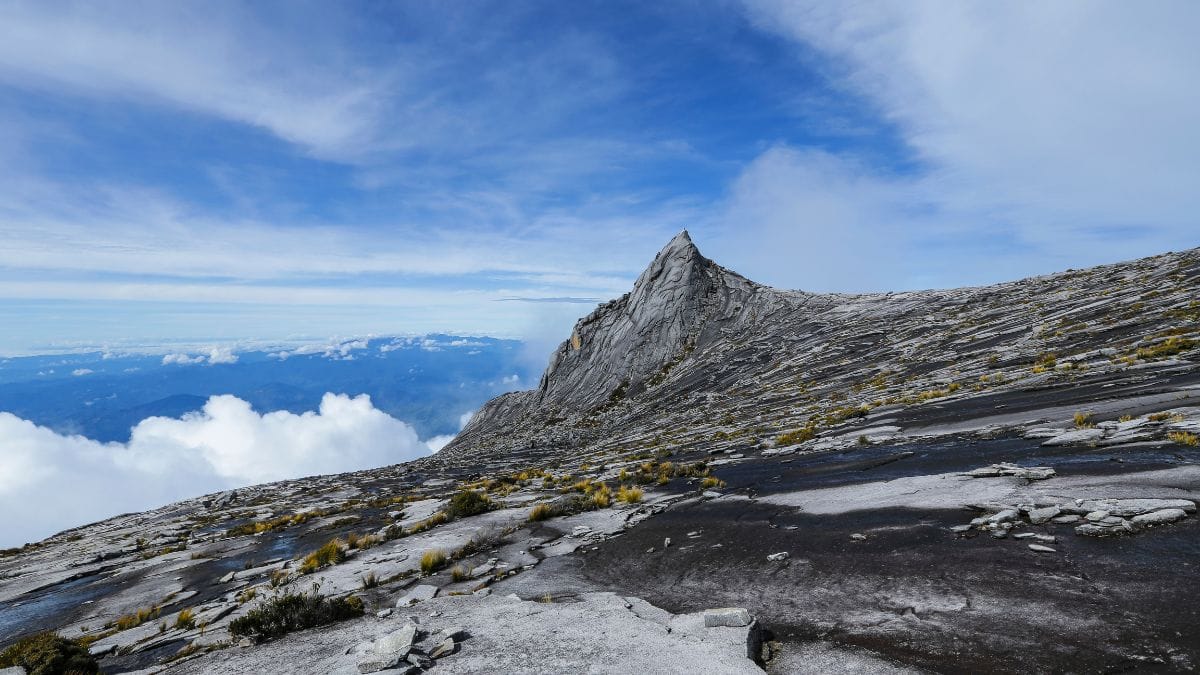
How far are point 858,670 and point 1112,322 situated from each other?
4110 centimetres

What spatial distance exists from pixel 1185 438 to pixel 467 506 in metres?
21.8

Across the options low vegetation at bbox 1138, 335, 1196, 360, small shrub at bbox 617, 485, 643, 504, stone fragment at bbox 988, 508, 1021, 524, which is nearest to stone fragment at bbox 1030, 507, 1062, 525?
stone fragment at bbox 988, 508, 1021, 524

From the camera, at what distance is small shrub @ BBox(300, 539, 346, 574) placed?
16189 millimetres

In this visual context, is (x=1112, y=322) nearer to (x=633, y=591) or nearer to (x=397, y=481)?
(x=633, y=591)

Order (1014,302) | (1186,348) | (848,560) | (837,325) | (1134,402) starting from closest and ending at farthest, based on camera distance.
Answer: (848,560) → (1134,402) → (1186,348) → (1014,302) → (837,325)

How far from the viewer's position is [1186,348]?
23.3m

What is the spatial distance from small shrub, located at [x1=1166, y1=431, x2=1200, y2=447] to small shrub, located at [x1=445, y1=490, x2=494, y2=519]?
21.2 metres

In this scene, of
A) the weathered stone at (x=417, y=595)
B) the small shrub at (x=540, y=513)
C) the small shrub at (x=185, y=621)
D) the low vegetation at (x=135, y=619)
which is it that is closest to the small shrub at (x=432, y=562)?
the weathered stone at (x=417, y=595)

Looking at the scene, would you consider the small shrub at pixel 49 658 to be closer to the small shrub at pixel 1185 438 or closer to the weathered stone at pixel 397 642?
the weathered stone at pixel 397 642

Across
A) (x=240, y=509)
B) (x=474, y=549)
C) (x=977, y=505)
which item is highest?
(x=977, y=505)

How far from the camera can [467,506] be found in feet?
68.5

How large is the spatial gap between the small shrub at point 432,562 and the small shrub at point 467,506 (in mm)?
5881

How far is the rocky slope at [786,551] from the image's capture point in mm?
7367

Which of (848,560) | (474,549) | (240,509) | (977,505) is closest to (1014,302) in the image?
(977,505)
